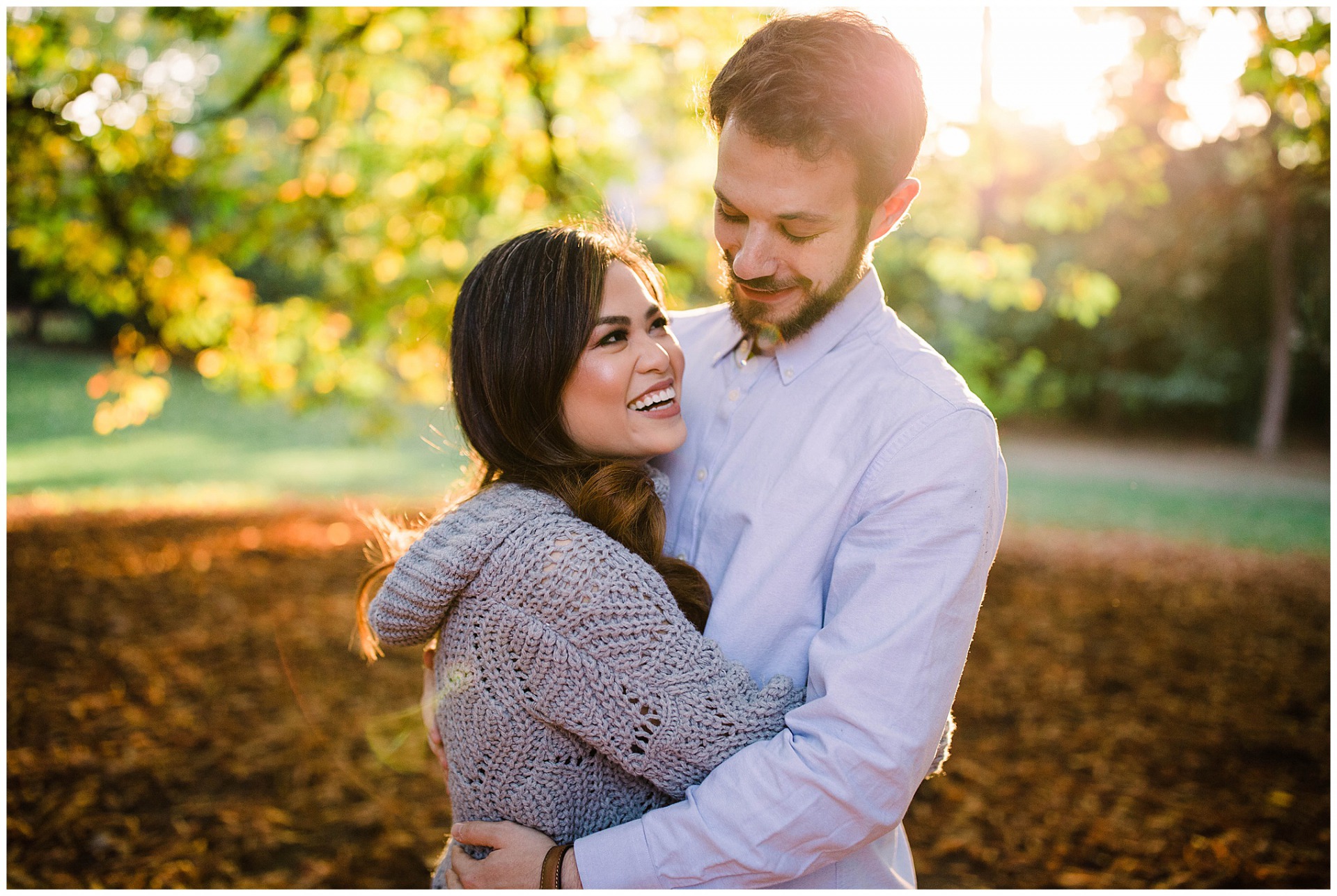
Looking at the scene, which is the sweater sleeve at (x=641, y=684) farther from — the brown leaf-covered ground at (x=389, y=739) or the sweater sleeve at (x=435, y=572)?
the brown leaf-covered ground at (x=389, y=739)

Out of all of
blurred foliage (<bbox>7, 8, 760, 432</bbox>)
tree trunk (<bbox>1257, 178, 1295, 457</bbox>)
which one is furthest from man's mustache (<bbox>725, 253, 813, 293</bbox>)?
tree trunk (<bbox>1257, 178, 1295, 457</bbox>)

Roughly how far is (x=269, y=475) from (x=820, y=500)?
14.6m

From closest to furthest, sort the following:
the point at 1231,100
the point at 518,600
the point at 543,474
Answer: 1. the point at 518,600
2. the point at 543,474
3. the point at 1231,100

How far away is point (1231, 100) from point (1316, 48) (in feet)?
15.9

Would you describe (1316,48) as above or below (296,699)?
above

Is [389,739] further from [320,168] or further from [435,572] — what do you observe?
[320,168]

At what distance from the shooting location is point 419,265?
7.86 meters

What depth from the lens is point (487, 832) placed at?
1.74 meters

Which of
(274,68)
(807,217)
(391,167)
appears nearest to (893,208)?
(807,217)

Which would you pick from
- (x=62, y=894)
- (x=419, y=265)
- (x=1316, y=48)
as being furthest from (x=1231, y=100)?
(x=62, y=894)

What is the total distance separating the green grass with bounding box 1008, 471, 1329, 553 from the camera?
11.7 meters

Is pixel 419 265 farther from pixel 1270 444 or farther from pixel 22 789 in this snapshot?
pixel 1270 444

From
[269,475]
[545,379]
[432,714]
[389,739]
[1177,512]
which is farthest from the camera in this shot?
[269,475]

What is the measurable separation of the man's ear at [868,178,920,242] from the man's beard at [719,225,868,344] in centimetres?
3
